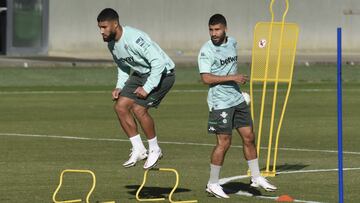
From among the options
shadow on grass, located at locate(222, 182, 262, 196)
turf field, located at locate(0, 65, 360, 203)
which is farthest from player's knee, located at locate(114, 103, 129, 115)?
shadow on grass, located at locate(222, 182, 262, 196)

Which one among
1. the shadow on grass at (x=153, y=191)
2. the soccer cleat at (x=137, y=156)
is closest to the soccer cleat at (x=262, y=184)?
the shadow on grass at (x=153, y=191)

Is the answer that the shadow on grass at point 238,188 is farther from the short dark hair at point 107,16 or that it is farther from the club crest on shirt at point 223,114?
the short dark hair at point 107,16

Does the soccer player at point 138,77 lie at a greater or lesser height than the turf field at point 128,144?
greater

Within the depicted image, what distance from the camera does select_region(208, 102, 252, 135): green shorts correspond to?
14.6 meters

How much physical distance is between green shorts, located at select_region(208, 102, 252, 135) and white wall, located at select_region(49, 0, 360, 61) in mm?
35301

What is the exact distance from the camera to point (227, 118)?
1460 cm

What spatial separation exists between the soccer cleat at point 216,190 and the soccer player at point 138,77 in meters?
0.69

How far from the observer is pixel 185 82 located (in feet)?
123

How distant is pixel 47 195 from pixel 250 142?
2.48m

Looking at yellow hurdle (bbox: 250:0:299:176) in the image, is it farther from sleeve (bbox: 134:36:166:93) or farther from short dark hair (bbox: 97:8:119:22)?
short dark hair (bbox: 97:8:119:22)

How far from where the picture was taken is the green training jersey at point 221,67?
1449 centimetres

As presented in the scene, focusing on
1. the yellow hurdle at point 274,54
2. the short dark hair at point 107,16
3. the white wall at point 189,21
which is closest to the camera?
the short dark hair at point 107,16

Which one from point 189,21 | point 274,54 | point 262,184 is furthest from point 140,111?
point 189,21

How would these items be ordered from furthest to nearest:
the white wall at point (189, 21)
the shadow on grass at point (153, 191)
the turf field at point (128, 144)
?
the white wall at point (189, 21) < the turf field at point (128, 144) < the shadow on grass at point (153, 191)
